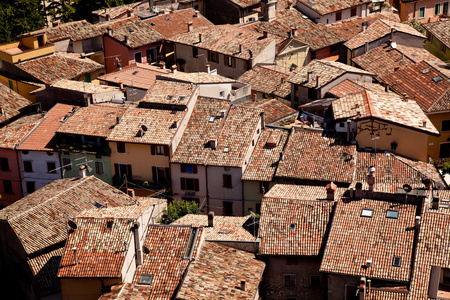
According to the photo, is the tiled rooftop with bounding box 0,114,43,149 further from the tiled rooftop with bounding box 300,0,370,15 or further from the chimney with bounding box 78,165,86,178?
the tiled rooftop with bounding box 300,0,370,15

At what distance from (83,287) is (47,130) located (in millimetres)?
24927

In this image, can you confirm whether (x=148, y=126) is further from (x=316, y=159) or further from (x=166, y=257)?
(x=166, y=257)

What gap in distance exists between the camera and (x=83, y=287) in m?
58.5

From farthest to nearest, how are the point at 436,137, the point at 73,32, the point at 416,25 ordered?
the point at 416,25, the point at 73,32, the point at 436,137

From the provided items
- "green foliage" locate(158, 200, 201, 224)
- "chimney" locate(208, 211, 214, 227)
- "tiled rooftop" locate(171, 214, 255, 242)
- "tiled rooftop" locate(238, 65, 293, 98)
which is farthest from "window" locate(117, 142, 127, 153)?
"tiled rooftop" locate(238, 65, 293, 98)

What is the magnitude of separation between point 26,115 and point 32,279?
2599cm

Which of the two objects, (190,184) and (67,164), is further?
(67,164)

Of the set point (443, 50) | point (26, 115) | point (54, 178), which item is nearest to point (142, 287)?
point (54, 178)

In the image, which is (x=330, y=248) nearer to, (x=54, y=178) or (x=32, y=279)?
(x=32, y=279)

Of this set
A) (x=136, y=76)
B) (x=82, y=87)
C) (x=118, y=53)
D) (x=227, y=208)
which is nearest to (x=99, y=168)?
(x=82, y=87)

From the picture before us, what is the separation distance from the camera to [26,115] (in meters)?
85.6

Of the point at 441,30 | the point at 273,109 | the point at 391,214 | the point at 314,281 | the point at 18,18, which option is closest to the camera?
the point at 391,214

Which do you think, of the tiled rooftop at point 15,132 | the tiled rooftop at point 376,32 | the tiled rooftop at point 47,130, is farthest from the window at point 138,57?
the tiled rooftop at point 376,32

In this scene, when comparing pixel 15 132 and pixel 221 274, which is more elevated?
pixel 15 132
